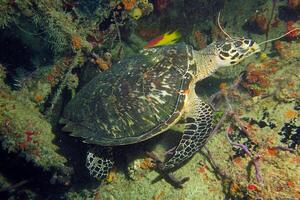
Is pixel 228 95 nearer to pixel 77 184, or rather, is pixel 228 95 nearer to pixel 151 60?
pixel 151 60

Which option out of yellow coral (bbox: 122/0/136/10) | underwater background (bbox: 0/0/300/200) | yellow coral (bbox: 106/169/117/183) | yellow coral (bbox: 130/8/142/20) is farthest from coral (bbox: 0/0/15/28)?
yellow coral (bbox: 106/169/117/183)

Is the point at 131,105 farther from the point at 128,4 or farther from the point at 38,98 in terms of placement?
the point at 128,4

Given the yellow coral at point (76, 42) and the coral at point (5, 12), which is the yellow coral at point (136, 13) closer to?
the yellow coral at point (76, 42)

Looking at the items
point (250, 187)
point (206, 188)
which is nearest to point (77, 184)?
point (206, 188)

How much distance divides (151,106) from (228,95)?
156 centimetres

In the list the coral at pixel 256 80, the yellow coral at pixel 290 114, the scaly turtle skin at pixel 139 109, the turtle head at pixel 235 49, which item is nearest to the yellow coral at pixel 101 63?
the scaly turtle skin at pixel 139 109

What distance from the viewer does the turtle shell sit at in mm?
4168

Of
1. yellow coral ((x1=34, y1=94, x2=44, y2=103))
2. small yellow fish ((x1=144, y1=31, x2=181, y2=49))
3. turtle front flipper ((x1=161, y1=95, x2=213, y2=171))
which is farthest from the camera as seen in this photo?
small yellow fish ((x1=144, y1=31, x2=181, y2=49))

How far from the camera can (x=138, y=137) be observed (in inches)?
162

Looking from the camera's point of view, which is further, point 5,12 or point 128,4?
point 128,4

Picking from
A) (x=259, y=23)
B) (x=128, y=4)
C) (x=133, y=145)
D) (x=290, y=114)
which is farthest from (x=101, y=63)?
(x=259, y=23)

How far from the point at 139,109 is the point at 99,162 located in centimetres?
113

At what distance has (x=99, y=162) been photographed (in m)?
4.33

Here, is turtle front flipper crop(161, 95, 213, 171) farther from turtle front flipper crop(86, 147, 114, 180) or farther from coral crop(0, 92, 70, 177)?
coral crop(0, 92, 70, 177)
